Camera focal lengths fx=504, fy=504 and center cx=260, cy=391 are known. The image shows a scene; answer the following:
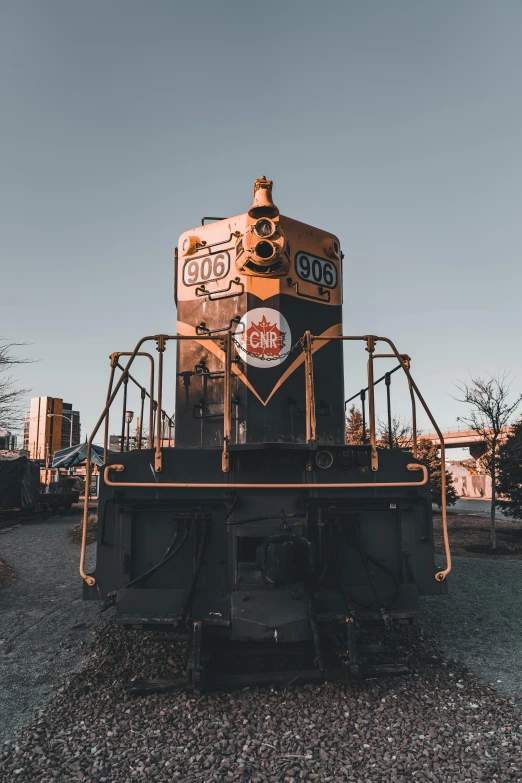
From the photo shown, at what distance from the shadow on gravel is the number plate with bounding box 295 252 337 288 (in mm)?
4116

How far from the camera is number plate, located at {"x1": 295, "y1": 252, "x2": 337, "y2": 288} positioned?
19.1 ft

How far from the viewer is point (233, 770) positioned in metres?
3.10

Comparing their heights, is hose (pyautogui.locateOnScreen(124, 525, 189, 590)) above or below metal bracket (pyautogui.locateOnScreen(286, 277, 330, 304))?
below

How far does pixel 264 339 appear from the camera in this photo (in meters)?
5.49

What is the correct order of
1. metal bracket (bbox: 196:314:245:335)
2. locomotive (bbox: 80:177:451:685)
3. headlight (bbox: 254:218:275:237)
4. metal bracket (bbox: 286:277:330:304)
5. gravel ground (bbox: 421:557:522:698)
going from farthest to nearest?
1. metal bracket (bbox: 286:277:330:304)
2. metal bracket (bbox: 196:314:245:335)
3. headlight (bbox: 254:218:275:237)
4. gravel ground (bbox: 421:557:522:698)
5. locomotive (bbox: 80:177:451:685)

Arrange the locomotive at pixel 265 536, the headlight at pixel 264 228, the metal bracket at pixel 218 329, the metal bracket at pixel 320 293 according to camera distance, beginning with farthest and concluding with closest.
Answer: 1. the metal bracket at pixel 320 293
2. the metal bracket at pixel 218 329
3. the headlight at pixel 264 228
4. the locomotive at pixel 265 536

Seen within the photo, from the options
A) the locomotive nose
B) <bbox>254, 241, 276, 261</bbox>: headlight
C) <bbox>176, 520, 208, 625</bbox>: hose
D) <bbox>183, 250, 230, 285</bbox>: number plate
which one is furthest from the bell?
<bbox>176, 520, 208, 625</bbox>: hose

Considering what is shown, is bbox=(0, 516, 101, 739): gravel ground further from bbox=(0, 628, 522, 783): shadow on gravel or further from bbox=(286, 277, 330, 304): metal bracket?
bbox=(286, 277, 330, 304): metal bracket

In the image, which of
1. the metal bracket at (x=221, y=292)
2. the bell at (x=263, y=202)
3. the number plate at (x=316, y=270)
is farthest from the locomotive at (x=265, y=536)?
the bell at (x=263, y=202)

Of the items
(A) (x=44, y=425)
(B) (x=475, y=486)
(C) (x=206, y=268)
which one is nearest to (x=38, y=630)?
(C) (x=206, y=268)

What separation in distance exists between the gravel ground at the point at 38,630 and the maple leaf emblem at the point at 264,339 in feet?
11.8

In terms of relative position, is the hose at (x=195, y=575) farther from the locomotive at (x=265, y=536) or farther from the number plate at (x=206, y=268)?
the number plate at (x=206, y=268)

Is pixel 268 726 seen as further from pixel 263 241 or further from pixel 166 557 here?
pixel 263 241

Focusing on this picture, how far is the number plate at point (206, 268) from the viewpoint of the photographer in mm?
5789
